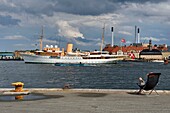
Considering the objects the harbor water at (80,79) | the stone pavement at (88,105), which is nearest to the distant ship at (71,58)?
the harbor water at (80,79)

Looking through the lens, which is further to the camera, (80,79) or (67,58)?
(67,58)

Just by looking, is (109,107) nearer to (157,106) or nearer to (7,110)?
(157,106)

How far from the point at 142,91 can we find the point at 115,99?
3666mm

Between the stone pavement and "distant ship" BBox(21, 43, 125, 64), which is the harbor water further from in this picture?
"distant ship" BBox(21, 43, 125, 64)

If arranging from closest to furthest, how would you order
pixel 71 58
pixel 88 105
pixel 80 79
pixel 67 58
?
pixel 88 105
pixel 80 79
pixel 67 58
pixel 71 58

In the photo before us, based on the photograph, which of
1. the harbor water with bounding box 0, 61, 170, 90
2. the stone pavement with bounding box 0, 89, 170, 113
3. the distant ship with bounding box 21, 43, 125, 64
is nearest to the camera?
the stone pavement with bounding box 0, 89, 170, 113

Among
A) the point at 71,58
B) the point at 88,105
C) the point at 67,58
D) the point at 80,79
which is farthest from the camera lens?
the point at 71,58

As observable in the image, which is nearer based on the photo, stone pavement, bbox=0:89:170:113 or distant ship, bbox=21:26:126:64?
stone pavement, bbox=0:89:170:113

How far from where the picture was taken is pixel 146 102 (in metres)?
12.7

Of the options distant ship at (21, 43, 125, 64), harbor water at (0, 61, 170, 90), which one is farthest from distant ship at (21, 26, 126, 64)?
harbor water at (0, 61, 170, 90)

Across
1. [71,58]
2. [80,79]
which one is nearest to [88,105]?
[80,79]

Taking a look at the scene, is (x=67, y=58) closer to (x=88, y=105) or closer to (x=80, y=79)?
(x=80, y=79)

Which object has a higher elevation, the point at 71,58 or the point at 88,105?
the point at 71,58

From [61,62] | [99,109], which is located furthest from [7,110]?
[61,62]
